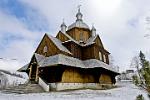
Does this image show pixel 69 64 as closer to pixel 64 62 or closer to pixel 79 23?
pixel 64 62

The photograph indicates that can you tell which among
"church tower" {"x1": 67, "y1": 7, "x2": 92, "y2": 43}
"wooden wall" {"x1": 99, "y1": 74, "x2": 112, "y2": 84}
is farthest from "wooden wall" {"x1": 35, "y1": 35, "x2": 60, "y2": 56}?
"wooden wall" {"x1": 99, "y1": 74, "x2": 112, "y2": 84}

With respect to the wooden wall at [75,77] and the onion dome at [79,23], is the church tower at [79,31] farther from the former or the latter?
the wooden wall at [75,77]

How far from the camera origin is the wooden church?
813 inches

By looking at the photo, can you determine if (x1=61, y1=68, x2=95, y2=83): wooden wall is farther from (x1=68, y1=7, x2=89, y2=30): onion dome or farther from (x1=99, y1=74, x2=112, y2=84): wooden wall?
(x1=68, y1=7, x2=89, y2=30): onion dome

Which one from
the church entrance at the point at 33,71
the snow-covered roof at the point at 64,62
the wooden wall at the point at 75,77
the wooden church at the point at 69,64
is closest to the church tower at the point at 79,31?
the wooden church at the point at 69,64

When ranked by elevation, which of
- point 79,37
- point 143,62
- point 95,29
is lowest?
point 143,62

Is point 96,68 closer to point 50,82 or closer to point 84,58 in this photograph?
point 84,58

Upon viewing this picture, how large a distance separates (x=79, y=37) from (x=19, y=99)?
1719cm

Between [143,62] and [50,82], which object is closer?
[143,62]

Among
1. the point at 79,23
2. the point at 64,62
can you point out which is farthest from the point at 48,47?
the point at 79,23

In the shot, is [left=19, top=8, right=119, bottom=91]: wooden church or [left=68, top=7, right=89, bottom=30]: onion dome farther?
[left=68, top=7, right=89, bottom=30]: onion dome

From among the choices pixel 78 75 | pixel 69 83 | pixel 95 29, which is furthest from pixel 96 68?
pixel 95 29

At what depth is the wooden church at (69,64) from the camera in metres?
20.6

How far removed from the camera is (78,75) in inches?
913
